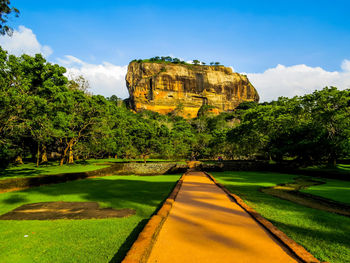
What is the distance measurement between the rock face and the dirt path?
9223 cm

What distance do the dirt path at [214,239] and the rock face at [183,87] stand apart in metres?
92.2

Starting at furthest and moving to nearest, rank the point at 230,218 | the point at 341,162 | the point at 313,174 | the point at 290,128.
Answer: the point at 341,162 → the point at 290,128 → the point at 313,174 → the point at 230,218

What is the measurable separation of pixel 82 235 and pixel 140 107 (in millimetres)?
94754

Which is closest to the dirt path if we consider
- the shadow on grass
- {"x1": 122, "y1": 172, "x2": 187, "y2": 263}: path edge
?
{"x1": 122, "y1": 172, "x2": 187, "y2": 263}: path edge

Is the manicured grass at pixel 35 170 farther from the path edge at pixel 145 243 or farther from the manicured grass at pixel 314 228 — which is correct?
the manicured grass at pixel 314 228

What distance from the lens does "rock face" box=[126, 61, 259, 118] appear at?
96.6m

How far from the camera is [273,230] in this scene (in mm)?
4008

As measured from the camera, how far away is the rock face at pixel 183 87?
96625 millimetres

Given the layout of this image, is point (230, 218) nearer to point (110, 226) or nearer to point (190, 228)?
point (190, 228)

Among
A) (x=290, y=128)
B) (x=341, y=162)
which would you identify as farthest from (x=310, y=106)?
(x=341, y=162)

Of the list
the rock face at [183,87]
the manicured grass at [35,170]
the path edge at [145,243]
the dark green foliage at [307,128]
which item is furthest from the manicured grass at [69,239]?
the rock face at [183,87]

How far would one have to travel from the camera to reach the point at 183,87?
99812mm

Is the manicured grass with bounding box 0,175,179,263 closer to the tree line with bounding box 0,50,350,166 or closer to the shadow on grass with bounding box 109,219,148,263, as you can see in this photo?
the shadow on grass with bounding box 109,219,148,263

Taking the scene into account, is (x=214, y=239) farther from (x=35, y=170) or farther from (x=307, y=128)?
(x=307, y=128)
